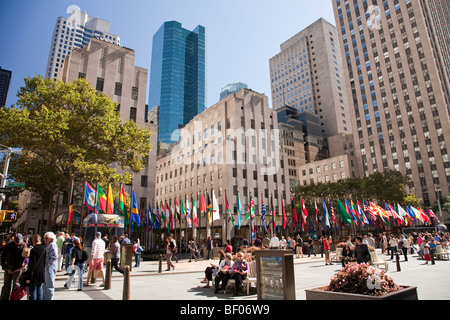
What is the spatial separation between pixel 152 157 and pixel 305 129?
8285 cm

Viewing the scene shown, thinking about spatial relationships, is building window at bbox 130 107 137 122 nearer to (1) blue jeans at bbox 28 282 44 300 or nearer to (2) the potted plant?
(1) blue jeans at bbox 28 282 44 300

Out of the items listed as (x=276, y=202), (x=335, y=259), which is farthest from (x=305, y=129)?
(x=335, y=259)

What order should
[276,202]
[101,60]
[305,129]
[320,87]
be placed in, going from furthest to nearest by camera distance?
[320,87] < [305,129] < [276,202] < [101,60]

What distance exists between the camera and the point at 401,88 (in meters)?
92.3

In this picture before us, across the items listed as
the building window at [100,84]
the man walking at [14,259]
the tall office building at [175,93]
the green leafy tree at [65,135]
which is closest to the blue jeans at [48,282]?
the man walking at [14,259]

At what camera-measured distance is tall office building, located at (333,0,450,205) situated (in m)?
83.8

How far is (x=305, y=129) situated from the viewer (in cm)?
11575

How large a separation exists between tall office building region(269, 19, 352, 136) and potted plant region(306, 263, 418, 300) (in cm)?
12650

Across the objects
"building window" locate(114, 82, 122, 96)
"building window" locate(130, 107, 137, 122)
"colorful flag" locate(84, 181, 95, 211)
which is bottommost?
"colorful flag" locate(84, 181, 95, 211)

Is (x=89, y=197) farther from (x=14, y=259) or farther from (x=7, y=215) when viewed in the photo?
(x=14, y=259)

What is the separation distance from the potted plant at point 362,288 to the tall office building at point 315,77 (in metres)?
127

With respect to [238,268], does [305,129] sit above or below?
above

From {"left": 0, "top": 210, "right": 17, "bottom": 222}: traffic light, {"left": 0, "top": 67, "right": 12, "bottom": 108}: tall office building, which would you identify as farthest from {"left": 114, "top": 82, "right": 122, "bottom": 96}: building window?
{"left": 0, "top": 67, "right": 12, "bottom": 108}: tall office building
